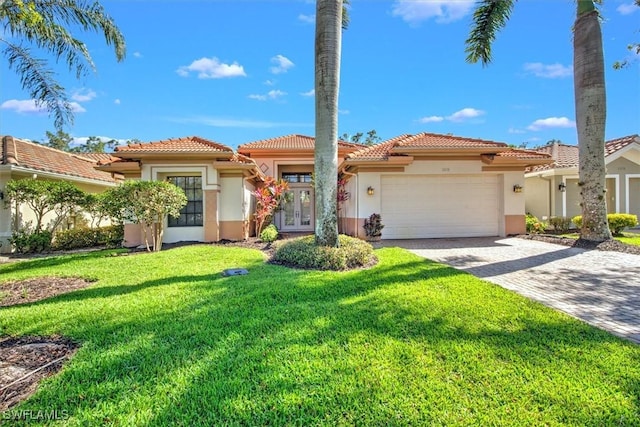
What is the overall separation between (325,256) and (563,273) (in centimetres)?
577

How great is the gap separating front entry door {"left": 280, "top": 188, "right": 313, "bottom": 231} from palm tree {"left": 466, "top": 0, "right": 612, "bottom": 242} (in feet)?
42.8

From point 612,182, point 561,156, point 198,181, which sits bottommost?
point 198,181

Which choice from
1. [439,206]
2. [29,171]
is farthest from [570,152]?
[29,171]

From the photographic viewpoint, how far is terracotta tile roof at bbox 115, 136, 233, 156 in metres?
12.6

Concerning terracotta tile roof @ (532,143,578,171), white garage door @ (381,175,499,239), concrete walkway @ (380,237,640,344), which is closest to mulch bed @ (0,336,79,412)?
concrete walkway @ (380,237,640,344)

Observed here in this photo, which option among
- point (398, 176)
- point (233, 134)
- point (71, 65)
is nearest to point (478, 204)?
point (398, 176)

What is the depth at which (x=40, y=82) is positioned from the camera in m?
9.64

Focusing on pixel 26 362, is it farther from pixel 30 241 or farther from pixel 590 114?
pixel 590 114

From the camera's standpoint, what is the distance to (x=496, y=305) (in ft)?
16.5

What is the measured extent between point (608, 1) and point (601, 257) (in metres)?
10.4

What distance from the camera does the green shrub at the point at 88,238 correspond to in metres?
13.7

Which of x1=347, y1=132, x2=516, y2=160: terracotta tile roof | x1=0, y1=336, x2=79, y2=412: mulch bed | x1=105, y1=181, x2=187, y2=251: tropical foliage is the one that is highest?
x1=347, y1=132, x2=516, y2=160: terracotta tile roof

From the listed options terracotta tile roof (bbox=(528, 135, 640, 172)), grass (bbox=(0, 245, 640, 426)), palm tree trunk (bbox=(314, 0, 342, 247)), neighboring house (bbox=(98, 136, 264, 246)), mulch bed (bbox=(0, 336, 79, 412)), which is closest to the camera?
grass (bbox=(0, 245, 640, 426))

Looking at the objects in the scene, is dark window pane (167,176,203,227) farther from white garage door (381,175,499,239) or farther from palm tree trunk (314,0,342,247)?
white garage door (381,175,499,239)
